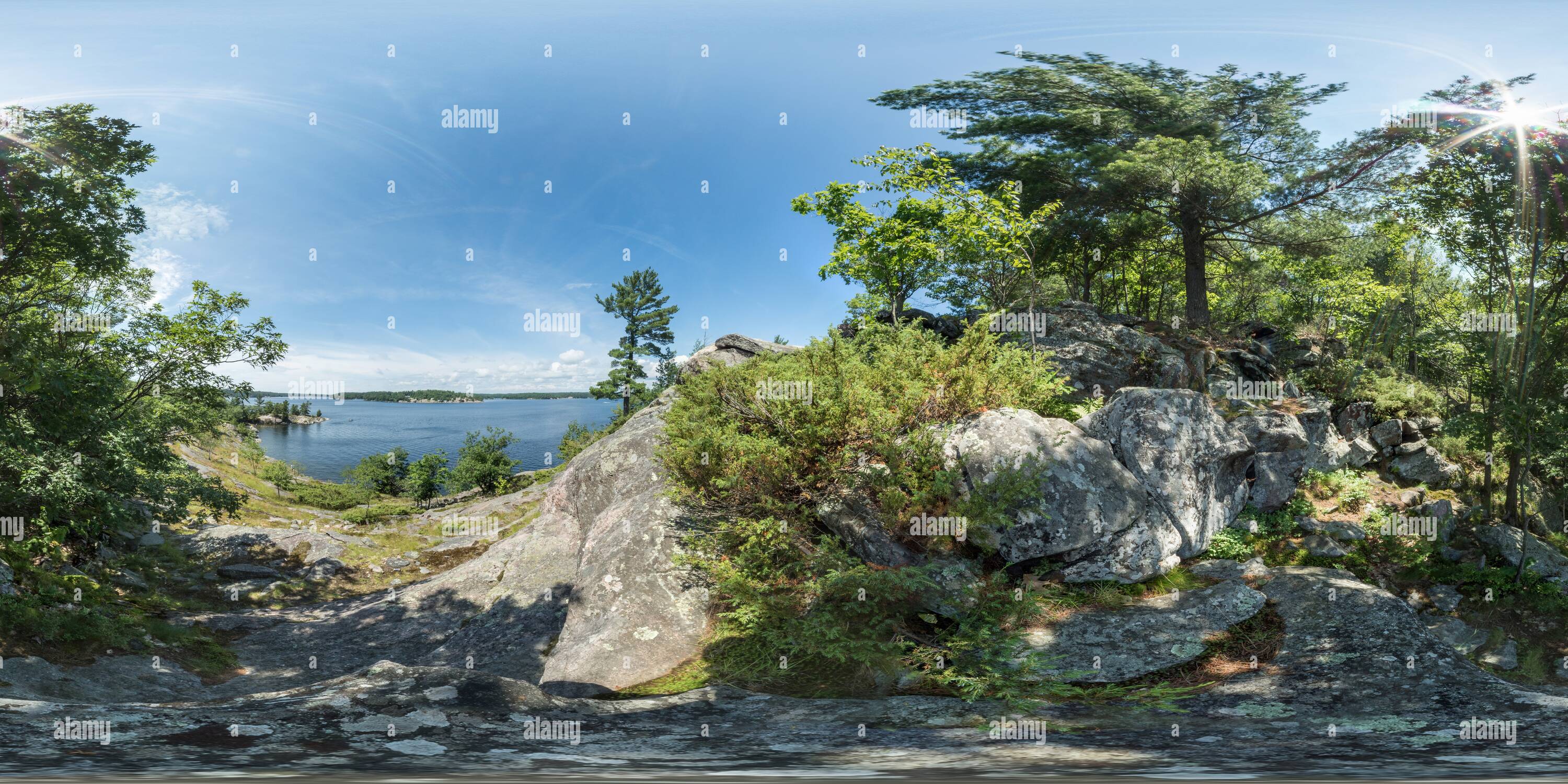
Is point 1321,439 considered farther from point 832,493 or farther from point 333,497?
point 333,497

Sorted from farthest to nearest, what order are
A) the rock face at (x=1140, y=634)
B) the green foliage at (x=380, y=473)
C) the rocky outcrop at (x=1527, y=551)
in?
the green foliage at (x=380, y=473) < the rocky outcrop at (x=1527, y=551) < the rock face at (x=1140, y=634)

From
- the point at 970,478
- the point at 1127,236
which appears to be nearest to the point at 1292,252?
the point at 1127,236

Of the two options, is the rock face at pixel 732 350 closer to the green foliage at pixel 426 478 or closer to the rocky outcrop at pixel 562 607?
the rocky outcrop at pixel 562 607

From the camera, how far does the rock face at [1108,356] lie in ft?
47.9

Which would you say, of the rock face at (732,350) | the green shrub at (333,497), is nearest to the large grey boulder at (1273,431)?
the rock face at (732,350)

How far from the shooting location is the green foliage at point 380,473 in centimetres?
4069

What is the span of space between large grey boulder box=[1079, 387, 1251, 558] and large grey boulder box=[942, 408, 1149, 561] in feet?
1.63

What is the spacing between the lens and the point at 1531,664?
31.8ft

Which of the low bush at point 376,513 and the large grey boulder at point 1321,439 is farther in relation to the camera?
the low bush at point 376,513

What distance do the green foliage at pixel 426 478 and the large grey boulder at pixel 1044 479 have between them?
3821cm

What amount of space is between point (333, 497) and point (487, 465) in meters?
7.54

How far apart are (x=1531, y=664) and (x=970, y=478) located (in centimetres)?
975

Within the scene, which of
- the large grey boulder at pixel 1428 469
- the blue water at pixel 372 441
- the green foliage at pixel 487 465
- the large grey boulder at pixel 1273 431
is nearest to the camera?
the large grey boulder at pixel 1273 431

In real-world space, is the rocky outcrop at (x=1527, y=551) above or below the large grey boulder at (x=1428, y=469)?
below
